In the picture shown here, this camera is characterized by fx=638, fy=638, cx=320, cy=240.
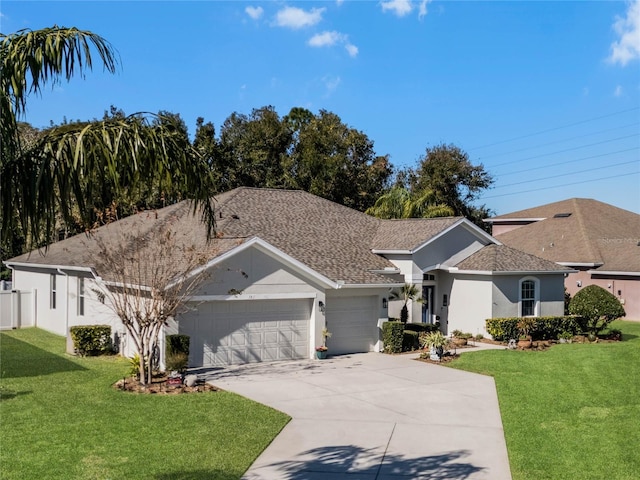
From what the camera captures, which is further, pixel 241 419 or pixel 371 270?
pixel 371 270

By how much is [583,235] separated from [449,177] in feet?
41.7

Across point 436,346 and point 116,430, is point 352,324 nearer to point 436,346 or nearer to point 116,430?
point 436,346

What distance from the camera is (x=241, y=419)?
12.7m

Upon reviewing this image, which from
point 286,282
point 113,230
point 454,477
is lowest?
point 454,477

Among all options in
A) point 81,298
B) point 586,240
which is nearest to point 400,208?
point 586,240

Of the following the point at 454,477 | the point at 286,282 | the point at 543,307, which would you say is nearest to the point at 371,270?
the point at 286,282

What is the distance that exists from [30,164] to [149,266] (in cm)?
1401

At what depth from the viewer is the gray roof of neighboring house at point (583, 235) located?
3609 centimetres

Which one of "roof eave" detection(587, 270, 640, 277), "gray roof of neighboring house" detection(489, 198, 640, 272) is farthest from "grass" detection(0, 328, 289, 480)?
"gray roof of neighboring house" detection(489, 198, 640, 272)

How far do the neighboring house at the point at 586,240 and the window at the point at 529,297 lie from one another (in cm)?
713

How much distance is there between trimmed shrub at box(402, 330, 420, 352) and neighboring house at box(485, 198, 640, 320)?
1353 centimetres

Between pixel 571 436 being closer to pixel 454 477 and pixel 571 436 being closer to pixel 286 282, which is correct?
pixel 454 477

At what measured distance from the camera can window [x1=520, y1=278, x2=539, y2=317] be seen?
26344 millimetres

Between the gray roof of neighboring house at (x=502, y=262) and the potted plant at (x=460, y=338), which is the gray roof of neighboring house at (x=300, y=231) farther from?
the potted plant at (x=460, y=338)
